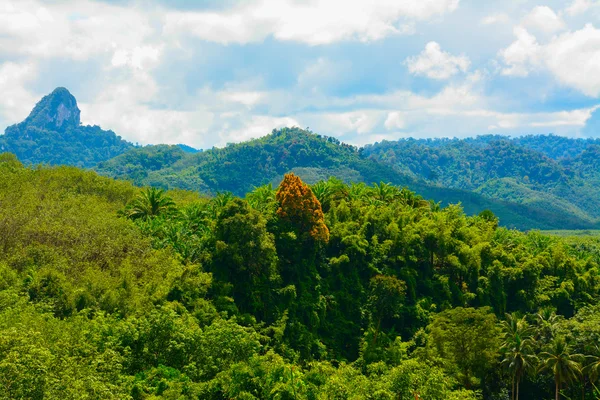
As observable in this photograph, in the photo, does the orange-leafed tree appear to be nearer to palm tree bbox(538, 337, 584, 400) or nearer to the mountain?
palm tree bbox(538, 337, 584, 400)

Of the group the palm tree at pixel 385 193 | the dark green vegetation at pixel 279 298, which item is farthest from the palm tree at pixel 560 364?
the palm tree at pixel 385 193

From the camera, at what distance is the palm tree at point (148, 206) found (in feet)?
132

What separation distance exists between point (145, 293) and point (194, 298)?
3053mm

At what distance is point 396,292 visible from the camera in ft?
120

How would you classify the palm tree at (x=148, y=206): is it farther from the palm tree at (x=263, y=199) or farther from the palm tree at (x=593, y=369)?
Result: the palm tree at (x=593, y=369)

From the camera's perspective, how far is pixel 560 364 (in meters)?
29.7

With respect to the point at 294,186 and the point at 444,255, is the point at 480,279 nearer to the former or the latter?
the point at 444,255

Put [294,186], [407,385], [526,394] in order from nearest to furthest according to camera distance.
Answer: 1. [407,385]
2. [526,394]
3. [294,186]

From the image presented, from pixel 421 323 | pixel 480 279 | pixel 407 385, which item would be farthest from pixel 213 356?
pixel 480 279

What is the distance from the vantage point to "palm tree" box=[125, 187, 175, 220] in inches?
1590

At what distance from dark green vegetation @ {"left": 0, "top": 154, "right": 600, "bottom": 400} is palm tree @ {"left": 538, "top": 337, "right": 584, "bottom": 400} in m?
0.10

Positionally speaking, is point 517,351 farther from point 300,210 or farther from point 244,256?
point 244,256

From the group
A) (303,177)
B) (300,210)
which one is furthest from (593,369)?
(303,177)

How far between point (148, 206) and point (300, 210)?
12.2m
